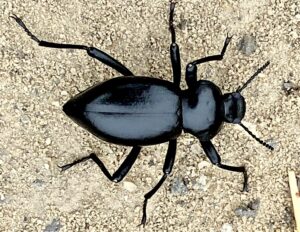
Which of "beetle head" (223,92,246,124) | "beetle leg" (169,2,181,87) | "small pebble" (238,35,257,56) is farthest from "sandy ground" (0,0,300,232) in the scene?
"beetle head" (223,92,246,124)

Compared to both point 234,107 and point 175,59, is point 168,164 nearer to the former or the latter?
point 234,107

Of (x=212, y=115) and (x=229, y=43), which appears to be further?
(x=229, y=43)

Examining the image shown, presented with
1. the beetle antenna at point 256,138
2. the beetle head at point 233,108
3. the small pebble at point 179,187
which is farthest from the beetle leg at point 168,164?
the beetle antenna at point 256,138

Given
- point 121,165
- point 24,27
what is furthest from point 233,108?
point 24,27

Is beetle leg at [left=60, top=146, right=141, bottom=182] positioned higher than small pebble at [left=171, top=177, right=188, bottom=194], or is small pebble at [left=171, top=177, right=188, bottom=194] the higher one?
beetle leg at [left=60, top=146, right=141, bottom=182]

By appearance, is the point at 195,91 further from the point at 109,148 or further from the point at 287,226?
the point at 287,226

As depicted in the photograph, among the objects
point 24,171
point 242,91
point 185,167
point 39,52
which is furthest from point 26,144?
point 242,91

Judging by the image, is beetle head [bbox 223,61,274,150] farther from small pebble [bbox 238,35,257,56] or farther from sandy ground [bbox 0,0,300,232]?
small pebble [bbox 238,35,257,56]
